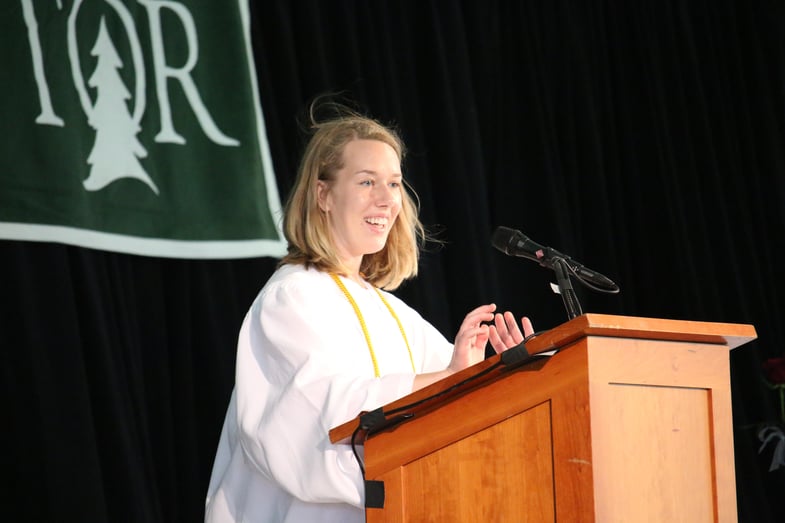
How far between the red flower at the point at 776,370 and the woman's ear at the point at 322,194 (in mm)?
2426

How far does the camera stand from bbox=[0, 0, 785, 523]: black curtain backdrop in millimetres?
3264

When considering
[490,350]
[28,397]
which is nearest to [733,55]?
[490,350]

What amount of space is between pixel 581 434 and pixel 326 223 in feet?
Result: 4.51

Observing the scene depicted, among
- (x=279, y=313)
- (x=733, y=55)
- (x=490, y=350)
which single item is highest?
(x=733, y=55)

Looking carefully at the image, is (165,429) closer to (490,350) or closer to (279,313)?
(279,313)

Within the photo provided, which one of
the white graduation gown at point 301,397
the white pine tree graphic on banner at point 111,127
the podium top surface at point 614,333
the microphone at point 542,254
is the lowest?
the white graduation gown at point 301,397

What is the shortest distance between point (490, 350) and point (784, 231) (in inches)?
63.4

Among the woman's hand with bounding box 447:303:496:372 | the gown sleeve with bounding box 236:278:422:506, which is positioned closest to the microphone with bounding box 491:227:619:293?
the woman's hand with bounding box 447:303:496:372

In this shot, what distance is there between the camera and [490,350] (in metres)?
4.82

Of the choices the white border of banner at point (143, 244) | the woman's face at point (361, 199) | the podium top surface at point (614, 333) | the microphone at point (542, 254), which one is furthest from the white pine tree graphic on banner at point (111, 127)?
the podium top surface at point (614, 333)

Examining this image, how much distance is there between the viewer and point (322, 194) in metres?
3.05

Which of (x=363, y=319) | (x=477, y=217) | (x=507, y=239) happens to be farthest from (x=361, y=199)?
(x=477, y=217)

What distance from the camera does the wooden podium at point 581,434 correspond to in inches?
70.5

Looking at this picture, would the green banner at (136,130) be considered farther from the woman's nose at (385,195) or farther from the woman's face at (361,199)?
the woman's nose at (385,195)
